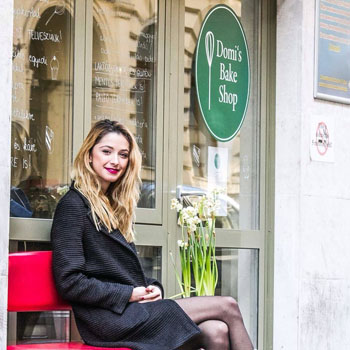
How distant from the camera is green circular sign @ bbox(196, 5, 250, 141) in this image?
625 cm

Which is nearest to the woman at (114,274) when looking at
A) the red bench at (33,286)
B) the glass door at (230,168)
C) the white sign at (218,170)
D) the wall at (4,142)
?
the red bench at (33,286)

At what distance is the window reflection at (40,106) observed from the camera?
5.17 metres

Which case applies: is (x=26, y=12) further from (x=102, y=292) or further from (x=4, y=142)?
(x=102, y=292)

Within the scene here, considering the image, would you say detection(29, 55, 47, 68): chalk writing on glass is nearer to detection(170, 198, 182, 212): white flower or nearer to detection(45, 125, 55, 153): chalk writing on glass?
detection(45, 125, 55, 153): chalk writing on glass

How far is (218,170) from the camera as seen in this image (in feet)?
20.8

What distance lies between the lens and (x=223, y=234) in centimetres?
629

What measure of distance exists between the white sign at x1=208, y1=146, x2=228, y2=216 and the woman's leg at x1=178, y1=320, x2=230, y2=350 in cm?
141

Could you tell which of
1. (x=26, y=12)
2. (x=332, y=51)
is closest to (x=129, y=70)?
(x=26, y=12)

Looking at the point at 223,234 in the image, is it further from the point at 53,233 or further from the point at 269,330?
the point at 53,233

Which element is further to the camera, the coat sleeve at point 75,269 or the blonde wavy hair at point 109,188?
the blonde wavy hair at point 109,188

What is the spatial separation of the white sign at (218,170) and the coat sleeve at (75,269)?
166cm

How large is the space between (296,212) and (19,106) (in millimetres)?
2129

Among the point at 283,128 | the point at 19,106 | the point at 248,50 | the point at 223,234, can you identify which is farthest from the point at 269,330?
the point at 19,106

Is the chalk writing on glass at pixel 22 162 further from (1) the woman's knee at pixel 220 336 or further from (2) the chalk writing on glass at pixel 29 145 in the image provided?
(1) the woman's knee at pixel 220 336
